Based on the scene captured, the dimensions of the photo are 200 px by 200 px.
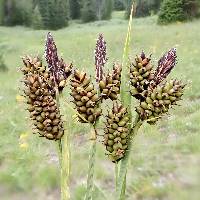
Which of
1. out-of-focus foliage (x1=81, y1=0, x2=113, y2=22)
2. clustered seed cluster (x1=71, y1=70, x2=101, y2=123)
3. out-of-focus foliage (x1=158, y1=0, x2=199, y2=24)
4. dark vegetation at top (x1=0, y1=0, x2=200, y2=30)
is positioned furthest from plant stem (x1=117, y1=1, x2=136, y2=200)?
out-of-focus foliage (x1=81, y1=0, x2=113, y2=22)

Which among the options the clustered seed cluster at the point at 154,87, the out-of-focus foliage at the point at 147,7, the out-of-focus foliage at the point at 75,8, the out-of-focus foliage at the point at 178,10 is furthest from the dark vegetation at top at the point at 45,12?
the clustered seed cluster at the point at 154,87

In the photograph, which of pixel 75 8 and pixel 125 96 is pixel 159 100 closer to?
pixel 125 96

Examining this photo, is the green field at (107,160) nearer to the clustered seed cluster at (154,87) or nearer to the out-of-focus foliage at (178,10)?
the clustered seed cluster at (154,87)

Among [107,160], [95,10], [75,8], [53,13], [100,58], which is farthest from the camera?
[75,8]

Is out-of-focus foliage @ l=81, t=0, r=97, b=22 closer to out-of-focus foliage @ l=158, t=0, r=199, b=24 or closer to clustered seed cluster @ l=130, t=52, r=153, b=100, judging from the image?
out-of-focus foliage @ l=158, t=0, r=199, b=24

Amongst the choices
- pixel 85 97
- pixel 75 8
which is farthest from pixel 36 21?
pixel 85 97

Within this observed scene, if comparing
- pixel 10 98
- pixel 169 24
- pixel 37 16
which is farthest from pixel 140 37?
Answer: pixel 37 16

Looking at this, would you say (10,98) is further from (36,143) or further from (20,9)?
(20,9)
